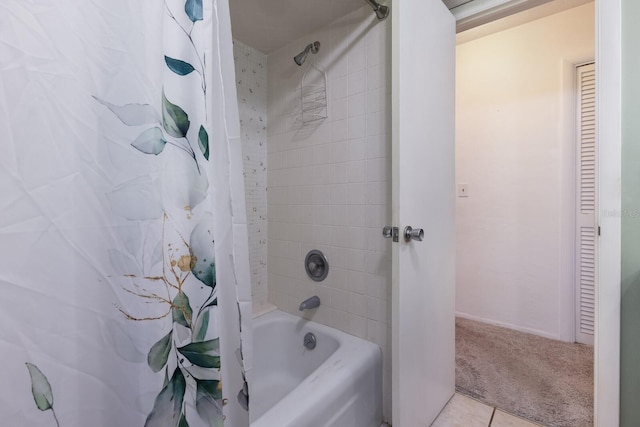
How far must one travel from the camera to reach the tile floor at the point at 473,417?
1.32 meters

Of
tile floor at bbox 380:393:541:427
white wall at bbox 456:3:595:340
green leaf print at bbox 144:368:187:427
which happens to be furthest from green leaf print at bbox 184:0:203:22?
white wall at bbox 456:3:595:340

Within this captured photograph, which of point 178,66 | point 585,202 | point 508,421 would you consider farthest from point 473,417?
point 178,66

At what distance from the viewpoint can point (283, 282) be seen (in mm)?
1786

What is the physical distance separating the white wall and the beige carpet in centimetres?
22

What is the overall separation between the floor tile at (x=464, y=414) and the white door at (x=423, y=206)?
0.04 meters

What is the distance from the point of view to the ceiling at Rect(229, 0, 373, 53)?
1.35 m

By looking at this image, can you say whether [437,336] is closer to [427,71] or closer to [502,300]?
[427,71]

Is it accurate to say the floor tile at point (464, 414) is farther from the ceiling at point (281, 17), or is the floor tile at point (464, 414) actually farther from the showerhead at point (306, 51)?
the ceiling at point (281, 17)

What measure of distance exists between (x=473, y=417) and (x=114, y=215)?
174 centimetres

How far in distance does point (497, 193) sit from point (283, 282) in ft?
6.23

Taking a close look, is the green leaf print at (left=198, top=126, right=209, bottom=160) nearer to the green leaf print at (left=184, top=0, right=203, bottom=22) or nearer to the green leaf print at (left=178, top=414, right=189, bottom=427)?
the green leaf print at (left=184, top=0, right=203, bottom=22)

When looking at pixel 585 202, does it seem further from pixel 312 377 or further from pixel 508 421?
pixel 312 377

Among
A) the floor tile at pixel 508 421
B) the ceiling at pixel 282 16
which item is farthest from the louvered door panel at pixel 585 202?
the floor tile at pixel 508 421

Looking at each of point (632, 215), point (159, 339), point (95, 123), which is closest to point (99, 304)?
point (159, 339)
